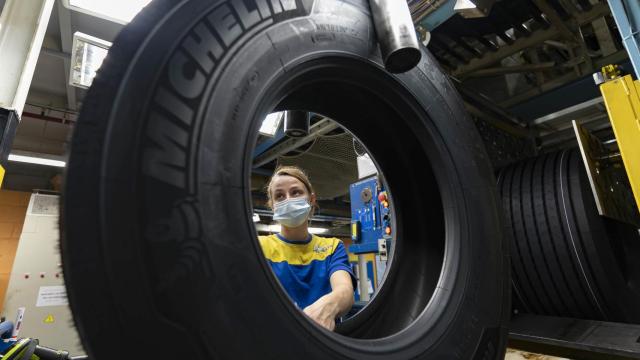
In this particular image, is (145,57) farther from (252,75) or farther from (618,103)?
(618,103)

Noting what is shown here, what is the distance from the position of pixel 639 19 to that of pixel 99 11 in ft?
7.76

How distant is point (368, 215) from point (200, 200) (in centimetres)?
243

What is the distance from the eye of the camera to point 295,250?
4.39ft

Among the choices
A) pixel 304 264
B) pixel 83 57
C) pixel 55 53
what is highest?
pixel 55 53

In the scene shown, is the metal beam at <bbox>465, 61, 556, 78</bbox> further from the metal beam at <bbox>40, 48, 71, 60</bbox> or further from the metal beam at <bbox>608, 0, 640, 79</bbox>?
the metal beam at <bbox>40, 48, 71, 60</bbox>

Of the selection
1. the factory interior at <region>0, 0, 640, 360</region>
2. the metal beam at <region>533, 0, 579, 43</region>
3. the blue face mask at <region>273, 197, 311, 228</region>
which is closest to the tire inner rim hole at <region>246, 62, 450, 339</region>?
the factory interior at <region>0, 0, 640, 360</region>

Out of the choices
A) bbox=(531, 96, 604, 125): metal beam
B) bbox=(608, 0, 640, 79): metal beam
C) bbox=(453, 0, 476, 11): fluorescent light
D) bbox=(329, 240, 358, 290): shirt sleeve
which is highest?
bbox=(531, 96, 604, 125): metal beam

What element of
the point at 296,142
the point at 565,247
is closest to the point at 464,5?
the point at 565,247

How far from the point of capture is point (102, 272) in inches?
12.4

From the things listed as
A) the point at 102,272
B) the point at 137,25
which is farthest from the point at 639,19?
the point at 102,272

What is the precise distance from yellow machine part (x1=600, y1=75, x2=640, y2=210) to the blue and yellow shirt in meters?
1.05

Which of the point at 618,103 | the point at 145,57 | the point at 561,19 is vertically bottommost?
the point at 145,57

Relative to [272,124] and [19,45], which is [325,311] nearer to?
[19,45]

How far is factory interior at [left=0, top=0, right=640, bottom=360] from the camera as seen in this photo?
1.07ft
